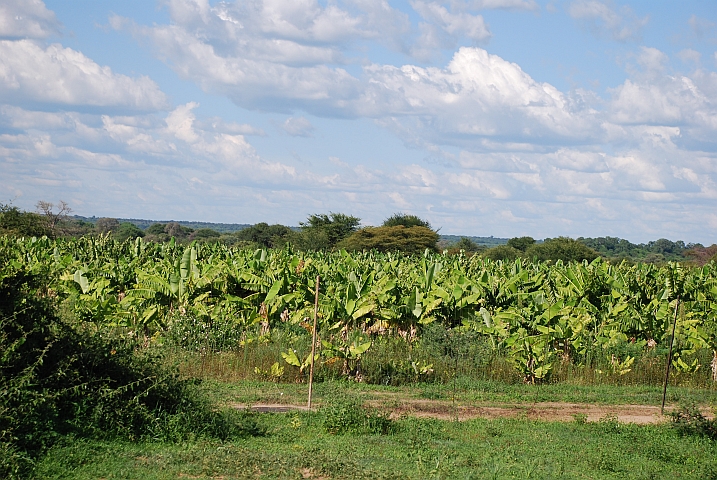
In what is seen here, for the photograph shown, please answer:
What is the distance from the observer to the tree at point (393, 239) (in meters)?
62.5

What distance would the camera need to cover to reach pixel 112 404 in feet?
26.8

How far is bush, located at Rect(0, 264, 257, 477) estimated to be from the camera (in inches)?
285

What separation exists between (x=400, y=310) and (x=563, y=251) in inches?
1780

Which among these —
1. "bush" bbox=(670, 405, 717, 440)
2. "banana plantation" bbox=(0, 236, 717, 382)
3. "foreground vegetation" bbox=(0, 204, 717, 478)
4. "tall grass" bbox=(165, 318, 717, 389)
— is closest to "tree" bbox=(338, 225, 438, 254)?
"foreground vegetation" bbox=(0, 204, 717, 478)

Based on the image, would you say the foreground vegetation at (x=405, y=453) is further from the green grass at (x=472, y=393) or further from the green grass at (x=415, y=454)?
the green grass at (x=472, y=393)

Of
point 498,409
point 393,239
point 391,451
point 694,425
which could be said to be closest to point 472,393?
point 498,409

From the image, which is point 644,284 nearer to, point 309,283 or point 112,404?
point 309,283

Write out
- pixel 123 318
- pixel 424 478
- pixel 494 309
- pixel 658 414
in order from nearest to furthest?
pixel 424 478
pixel 658 414
pixel 123 318
pixel 494 309

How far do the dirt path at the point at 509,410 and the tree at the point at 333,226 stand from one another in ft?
176

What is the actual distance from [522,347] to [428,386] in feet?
6.49

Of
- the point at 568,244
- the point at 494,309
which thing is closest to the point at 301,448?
the point at 494,309

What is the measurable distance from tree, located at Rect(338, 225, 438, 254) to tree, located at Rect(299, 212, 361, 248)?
210 centimetres

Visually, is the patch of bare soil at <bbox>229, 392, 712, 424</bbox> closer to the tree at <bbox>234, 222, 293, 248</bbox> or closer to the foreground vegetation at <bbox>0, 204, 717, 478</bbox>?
the foreground vegetation at <bbox>0, 204, 717, 478</bbox>

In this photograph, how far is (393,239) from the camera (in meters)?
63.1
